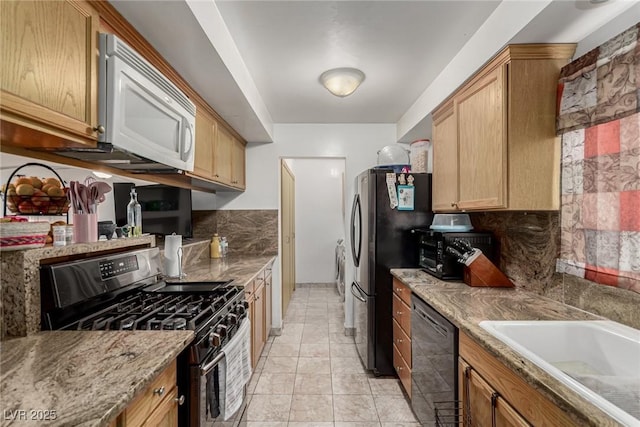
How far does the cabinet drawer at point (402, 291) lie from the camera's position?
223 cm

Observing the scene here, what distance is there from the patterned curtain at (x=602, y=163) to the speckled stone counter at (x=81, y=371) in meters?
1.84

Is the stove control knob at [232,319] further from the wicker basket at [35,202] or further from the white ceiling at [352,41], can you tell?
the white ceiling at [352,41]

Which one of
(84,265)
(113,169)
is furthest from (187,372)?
(113,169)

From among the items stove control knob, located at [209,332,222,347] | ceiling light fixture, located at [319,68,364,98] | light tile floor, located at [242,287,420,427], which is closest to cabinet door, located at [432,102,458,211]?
ceiling light fixture, located at [319,68,364,98]

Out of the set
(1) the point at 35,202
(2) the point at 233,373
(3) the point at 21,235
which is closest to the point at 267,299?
(2) the point at 233,373

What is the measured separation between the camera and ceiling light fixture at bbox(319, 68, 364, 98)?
91.4 inches

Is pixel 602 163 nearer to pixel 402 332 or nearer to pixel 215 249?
pixel 402 332

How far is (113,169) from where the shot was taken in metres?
1.91

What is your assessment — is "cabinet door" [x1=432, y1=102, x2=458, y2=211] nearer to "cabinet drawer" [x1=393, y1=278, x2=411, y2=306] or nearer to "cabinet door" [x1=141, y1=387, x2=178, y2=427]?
"cabinet drawer" [x1=393, y1=278, x2=411, y2=306]

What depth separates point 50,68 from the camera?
1.02 meters

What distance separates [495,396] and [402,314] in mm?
1165

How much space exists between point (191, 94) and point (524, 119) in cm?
207

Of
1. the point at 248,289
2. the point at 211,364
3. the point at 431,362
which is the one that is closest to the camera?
the point at 211,364

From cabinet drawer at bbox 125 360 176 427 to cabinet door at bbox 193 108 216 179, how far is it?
1.48 meters
